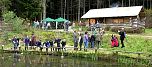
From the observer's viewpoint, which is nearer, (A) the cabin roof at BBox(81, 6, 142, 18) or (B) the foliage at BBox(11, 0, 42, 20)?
(A) the cabin roof at BBox(81, 6, 142, 18)

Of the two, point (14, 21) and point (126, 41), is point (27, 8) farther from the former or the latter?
point (126, 41)

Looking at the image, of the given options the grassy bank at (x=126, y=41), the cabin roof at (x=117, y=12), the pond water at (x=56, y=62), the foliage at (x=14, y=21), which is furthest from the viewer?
the cabin roof at (x=117, y=12)

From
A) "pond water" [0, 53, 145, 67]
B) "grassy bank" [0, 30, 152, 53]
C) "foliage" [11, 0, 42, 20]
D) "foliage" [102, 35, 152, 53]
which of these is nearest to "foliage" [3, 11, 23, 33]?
"grassy bank" [0, 30, 152, 53]

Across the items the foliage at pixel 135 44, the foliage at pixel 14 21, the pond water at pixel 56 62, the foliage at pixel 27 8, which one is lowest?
the pond water at pixel 56 62

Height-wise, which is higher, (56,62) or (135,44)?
(135,44)

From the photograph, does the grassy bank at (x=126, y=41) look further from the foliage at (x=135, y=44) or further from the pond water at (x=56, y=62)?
the pond water at (x=56, y=62)

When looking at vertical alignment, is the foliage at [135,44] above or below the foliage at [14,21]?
below

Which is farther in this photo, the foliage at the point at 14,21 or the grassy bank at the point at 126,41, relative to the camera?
the foliage at the point at 14,21

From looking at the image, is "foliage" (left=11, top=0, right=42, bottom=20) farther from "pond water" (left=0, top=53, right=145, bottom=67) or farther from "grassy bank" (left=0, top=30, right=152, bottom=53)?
"pond water" (left=0, top=53, right=145, bottom=67)

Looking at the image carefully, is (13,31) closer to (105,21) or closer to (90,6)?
(105,21)

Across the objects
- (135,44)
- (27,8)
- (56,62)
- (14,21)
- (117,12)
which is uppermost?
(27,8)

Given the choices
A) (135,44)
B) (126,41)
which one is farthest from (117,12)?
(135,44)

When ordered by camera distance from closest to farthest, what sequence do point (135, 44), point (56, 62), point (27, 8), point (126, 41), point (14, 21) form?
point (56, 62) → point (135, 44) → point (126, 41) → point (14, 21) → point (27, 8)

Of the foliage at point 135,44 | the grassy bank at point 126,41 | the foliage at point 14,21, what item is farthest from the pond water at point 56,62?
the foliage at point 14,21
